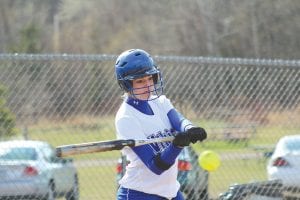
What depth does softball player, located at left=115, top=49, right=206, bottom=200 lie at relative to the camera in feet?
16.1

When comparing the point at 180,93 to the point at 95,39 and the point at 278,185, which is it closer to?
the point at 278,185

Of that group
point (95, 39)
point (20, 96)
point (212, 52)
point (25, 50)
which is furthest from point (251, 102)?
point (95, 39)

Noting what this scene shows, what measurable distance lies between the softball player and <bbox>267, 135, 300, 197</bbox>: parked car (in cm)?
440

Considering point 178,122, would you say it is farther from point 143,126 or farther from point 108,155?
point 108,155

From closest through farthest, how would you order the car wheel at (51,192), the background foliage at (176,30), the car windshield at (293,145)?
the car wheel at (51,192), the car windshield at (293,145), the background foliage at (176,30)

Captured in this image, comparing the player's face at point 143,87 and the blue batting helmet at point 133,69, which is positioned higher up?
the blue batting helmet at point 133,69

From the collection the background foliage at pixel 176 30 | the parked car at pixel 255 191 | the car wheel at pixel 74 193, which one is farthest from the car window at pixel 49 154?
the background foliage at pixel 176 30

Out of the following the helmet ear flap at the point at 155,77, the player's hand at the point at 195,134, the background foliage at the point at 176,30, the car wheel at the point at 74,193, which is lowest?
the player's hand at the point at 195,134

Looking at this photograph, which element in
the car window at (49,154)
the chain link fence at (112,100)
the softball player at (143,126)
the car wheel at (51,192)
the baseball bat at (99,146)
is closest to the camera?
the baseball bat at (99,146)

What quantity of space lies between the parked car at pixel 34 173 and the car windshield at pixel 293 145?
296 centimetres

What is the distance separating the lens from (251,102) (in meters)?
8.44

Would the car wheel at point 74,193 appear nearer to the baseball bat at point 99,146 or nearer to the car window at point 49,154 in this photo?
the car window at point 49,154

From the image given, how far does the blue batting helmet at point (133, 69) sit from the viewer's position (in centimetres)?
496

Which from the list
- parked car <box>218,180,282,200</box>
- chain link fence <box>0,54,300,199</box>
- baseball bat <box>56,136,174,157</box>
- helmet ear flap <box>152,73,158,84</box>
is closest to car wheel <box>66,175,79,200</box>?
chain link fence <box>0,54,300,199</box>
